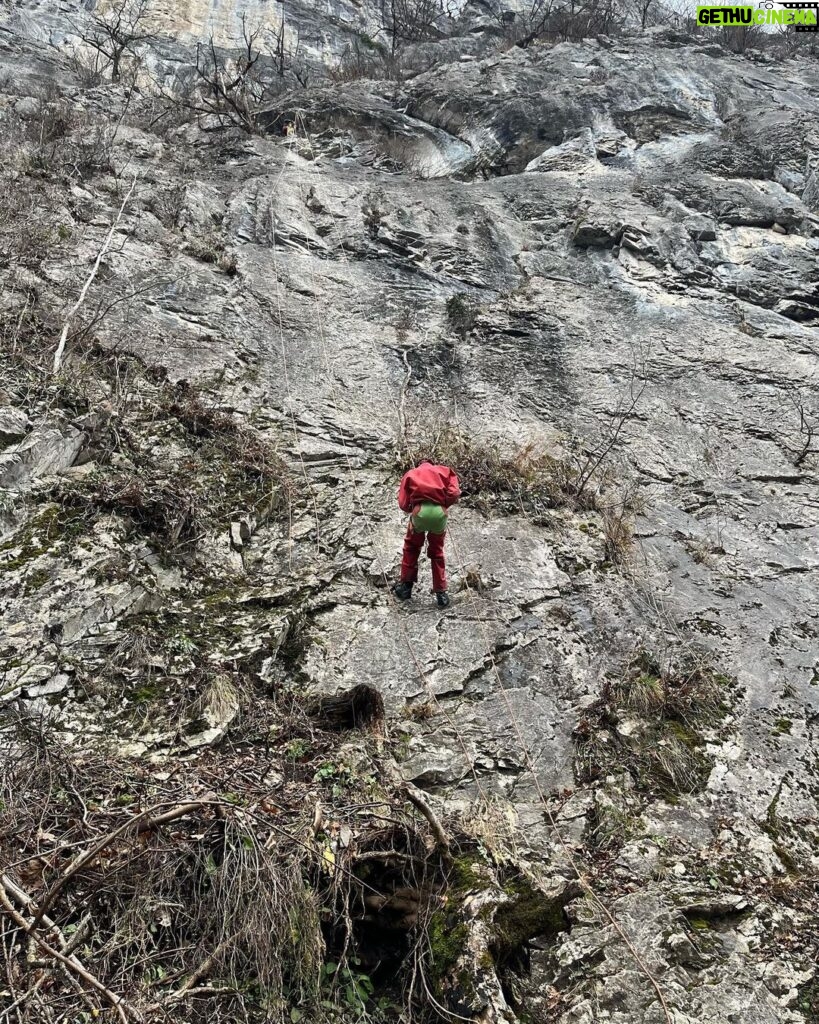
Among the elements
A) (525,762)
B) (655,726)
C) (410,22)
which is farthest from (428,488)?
(410,22)

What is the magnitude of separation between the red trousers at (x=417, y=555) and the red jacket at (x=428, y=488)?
22cm

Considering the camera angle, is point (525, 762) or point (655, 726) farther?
point (655, 726)

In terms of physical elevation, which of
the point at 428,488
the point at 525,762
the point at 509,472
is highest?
the point at 428,488

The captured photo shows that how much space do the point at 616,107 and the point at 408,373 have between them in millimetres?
9494

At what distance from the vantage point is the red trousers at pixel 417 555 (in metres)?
5.40

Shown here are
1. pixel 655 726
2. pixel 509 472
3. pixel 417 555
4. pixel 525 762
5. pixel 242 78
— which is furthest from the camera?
pixel 242 78

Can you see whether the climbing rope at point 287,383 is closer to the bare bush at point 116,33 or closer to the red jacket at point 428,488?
the red jacket at point 428,488

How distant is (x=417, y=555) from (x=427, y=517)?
0.41 meters

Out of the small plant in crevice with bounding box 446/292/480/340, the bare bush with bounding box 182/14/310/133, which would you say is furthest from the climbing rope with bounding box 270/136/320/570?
the bare bush with bounding box 182/14/310/133

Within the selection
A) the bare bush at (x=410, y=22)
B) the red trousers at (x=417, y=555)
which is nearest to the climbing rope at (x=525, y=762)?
the red trousers at (x=417, y=555)

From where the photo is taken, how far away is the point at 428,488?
17.3 ft

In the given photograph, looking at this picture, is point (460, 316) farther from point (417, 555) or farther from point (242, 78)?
point (242, 78)

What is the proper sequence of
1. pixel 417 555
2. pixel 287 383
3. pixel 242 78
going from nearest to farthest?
pixel 417 555
pixel 287 383
pixel 242 78
